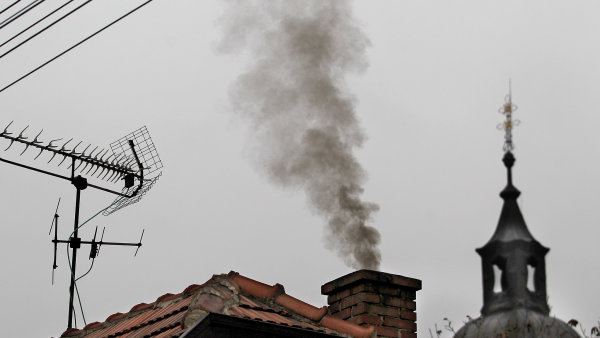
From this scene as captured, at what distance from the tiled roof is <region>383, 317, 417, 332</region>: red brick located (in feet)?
0.95

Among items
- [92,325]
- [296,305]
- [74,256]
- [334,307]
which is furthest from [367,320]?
[74,256]

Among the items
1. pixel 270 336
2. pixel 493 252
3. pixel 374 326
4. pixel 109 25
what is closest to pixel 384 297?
pixel 374 326

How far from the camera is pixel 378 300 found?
10.7m

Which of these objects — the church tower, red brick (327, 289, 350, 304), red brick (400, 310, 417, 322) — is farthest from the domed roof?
red brick (327, 289, 350, 304)

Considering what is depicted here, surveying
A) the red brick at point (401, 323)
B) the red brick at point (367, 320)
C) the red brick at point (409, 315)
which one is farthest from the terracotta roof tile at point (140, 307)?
the red brick at point (409, 315)

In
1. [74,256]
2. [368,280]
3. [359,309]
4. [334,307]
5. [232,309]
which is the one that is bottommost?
[232,309]

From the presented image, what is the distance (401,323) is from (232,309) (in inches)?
64.5

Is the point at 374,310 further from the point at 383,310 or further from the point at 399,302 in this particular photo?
the point at 399,302

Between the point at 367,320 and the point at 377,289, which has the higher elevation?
the point at 377,289

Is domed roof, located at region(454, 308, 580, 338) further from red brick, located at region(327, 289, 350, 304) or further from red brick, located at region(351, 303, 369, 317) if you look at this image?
red brick, located at region(327, 289, 350, 304)

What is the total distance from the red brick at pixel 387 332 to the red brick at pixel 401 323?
1.7 inches

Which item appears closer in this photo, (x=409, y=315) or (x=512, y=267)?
(x=512, y=267)

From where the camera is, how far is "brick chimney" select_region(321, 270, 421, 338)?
10.6 meters

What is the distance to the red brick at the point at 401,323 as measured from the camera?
1070 centimetres
